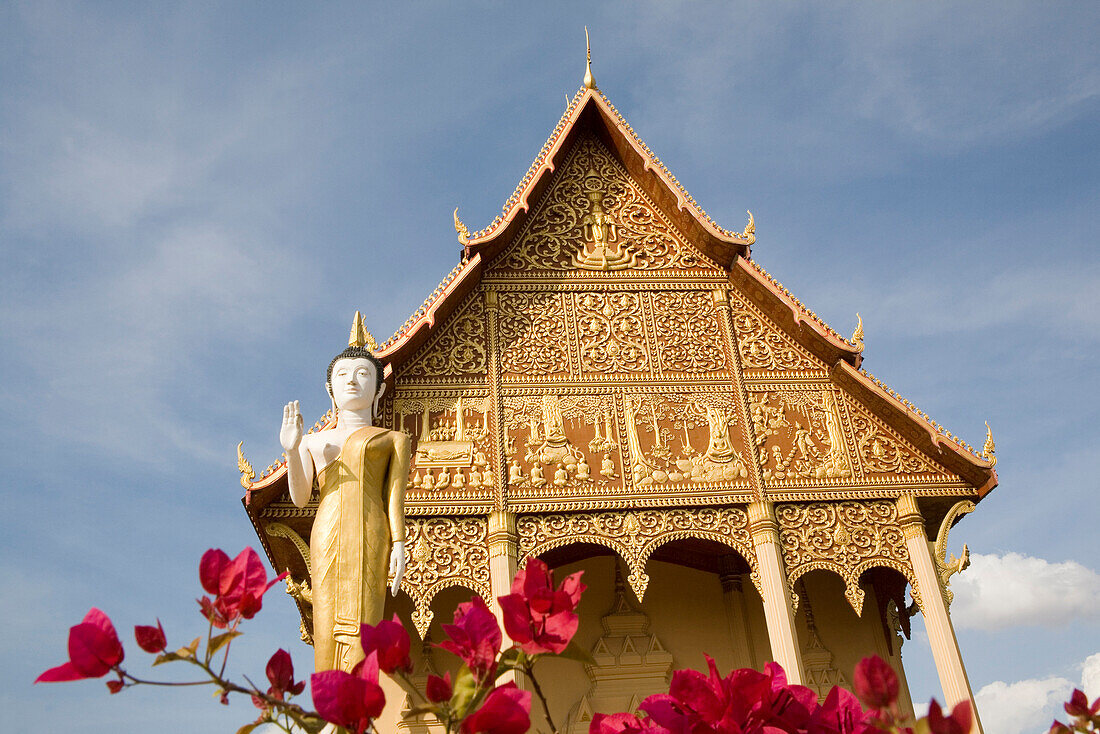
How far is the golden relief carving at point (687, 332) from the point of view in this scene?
32.3 ft

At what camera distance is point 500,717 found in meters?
1.08

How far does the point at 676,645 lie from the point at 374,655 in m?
9.75

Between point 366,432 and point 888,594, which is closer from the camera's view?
point 366,432

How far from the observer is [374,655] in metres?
1.18

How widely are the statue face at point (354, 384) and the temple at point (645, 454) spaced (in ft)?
10.7

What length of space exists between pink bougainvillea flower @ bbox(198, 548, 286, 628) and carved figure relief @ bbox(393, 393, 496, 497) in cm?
729

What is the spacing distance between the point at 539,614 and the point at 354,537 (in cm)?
357

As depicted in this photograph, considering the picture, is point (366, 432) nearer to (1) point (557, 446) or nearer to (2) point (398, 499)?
(2) point (398, 499)

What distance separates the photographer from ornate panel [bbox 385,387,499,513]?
8703 millimetres

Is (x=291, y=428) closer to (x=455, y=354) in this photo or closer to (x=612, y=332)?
(x=455, y=354)

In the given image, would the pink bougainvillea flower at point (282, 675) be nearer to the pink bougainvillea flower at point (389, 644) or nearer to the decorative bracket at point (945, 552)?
the pink bougainvillea flower at point (389, 644)

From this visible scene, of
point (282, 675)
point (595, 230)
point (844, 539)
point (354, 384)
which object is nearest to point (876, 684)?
point (282, 675)

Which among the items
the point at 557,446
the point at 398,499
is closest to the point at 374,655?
the point at 398,499

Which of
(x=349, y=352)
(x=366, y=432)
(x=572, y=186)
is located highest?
(x=572, y=186)
